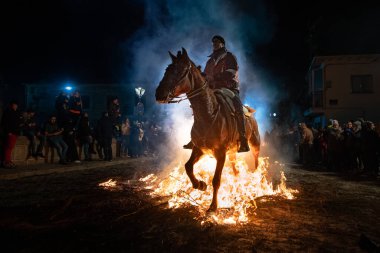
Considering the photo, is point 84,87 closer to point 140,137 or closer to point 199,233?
point 140,137

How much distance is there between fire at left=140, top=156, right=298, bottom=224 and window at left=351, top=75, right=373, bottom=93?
2420 centimetres

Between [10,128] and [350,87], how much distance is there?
28.1m

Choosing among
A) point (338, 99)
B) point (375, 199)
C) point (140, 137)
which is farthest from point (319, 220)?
point (338, 99)

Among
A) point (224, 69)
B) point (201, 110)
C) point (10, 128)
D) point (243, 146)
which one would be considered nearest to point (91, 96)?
point (10, 128)

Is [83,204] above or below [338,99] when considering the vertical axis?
below

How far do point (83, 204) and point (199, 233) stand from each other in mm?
2928

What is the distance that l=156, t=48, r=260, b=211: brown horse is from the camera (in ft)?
16.7

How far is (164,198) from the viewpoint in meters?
6.74

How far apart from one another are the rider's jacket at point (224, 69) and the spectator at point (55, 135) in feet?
29.1

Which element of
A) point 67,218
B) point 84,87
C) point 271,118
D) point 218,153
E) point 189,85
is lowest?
point 67,218

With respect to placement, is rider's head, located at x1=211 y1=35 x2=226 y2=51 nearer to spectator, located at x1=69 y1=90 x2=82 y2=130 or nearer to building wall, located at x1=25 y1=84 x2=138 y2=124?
spectator, located at x1=69 y1=90 x2=82 y2=130

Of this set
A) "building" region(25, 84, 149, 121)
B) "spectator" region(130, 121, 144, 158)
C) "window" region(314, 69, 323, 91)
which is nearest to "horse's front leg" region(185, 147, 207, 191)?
"spectator" region(130, 121, 144, 158)

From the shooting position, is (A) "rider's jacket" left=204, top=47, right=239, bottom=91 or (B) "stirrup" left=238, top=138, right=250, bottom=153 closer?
(B) "stirrup" left=238, top=138, right=250, bottom=153

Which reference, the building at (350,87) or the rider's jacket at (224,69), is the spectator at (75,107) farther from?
the building at (350,87)
